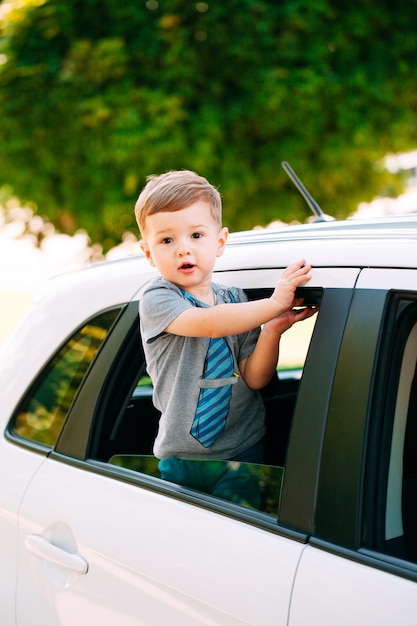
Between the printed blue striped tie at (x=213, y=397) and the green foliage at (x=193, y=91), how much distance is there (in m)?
5.97

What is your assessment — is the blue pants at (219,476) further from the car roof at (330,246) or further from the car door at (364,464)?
the car roof at (330,246)

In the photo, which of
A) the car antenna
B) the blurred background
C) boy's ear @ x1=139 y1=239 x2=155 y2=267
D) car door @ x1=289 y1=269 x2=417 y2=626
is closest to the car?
car door @ x1=289 y1=269 x2=417 y2=626

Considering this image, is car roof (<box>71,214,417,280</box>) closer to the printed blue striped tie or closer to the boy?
the boy

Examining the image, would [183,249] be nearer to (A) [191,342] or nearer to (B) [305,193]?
(A) [191,342]

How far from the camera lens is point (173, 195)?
6.26 ft

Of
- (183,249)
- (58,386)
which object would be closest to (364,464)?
(183,249)

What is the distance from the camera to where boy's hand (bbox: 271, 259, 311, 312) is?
1.64 meters

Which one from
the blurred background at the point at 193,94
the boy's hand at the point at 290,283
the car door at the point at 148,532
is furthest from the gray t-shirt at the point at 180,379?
the blurred background at the point at 193,94

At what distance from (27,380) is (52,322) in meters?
0.20

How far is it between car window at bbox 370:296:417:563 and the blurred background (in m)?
6.38

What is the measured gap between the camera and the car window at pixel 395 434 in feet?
4.71

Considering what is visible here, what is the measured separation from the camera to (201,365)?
190 cm

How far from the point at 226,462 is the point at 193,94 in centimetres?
657

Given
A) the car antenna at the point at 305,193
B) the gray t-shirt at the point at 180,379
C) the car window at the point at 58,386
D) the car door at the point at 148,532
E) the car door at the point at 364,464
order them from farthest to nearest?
Answer: 1. the car antenna at the point at 305,193
2. the car window at the point at 58,386
3. the gray t-shirt at the point at 180,379
4. the car door at the point at 148,532
5. the car door at the point at 364,464
